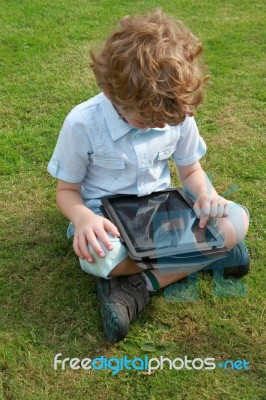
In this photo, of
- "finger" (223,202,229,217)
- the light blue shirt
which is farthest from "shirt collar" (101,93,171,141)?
"finger" (223,202,229,217)

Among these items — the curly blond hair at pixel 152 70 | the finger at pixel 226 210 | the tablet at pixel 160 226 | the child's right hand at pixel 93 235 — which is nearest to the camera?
the curly blond hair at pixel 152 70

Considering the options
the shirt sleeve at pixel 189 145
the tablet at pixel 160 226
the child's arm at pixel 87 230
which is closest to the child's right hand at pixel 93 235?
the child's arm at pixel 87 230

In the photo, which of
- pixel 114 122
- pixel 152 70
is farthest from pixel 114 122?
pixel 152 70

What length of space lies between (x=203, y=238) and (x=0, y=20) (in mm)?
3143

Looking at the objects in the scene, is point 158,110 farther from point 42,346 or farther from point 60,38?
point 60,38

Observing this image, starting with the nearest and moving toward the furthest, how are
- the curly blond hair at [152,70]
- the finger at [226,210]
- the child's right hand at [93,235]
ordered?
the curly blond hair at [152,70] → the child's right hand at [93,235] → the finger at [226,210]

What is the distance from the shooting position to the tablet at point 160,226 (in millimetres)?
1748

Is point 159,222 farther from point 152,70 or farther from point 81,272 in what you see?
point 152,70

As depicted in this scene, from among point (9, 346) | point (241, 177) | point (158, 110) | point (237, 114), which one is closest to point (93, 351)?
point (9, 346)

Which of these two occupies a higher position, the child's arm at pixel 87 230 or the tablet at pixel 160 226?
the child's arm at pixel 87 230

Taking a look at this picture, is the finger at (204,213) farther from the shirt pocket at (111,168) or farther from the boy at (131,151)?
the shirt pocket at (111,168)

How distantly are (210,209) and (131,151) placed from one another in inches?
12.7

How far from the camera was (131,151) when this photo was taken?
1.84 metres

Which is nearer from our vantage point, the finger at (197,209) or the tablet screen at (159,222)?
the tablet screen at (159,222)
